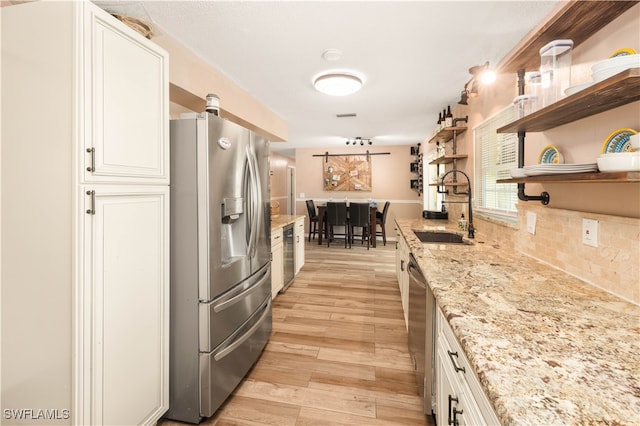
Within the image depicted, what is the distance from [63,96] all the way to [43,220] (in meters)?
0.47

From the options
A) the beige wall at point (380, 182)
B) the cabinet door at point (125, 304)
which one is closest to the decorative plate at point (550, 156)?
the cabinet door at point (125, 304)

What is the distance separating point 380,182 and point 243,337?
591cm

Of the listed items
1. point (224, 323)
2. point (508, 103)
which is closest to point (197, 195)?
point (224, 323)

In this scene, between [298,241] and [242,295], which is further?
[298,241]

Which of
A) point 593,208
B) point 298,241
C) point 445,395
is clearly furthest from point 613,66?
point 298,241

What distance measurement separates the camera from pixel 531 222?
1.70 m

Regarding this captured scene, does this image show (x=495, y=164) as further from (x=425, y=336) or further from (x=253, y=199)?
(x=253, y=199)

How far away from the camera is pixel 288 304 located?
3213mm

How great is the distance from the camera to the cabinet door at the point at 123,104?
109cm

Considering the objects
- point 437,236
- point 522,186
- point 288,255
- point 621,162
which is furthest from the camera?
point 288,255

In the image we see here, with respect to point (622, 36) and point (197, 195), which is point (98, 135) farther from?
Result: point (622, 36)

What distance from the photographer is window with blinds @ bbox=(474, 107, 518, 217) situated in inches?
84.5

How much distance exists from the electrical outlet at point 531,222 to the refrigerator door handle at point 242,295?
1758mm

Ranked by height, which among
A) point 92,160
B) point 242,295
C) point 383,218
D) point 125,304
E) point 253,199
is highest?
point 92,160
